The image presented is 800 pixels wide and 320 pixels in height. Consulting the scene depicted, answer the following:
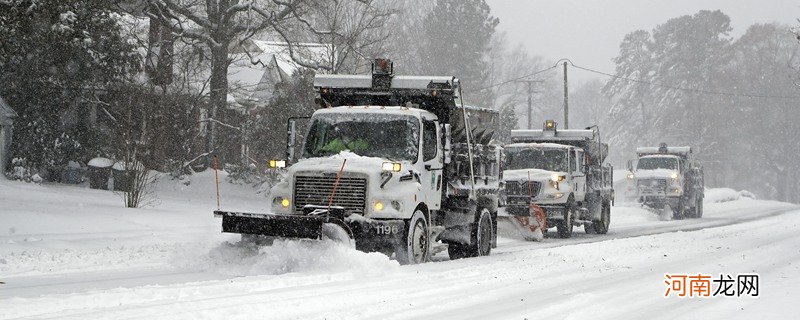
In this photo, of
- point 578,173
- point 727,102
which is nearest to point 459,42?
point 727,102

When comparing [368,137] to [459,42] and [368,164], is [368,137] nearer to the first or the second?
[368,164]

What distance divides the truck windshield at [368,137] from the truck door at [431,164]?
0.24 meters

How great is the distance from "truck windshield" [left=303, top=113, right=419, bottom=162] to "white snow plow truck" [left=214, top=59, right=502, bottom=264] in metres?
0.02

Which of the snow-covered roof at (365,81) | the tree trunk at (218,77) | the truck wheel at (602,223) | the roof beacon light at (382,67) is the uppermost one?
the tree trunk at (218,77)

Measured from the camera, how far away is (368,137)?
47.6 ft

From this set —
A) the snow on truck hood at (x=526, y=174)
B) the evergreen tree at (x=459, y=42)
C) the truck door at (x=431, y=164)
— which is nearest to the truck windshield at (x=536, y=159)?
the snow on truck hood at (x=526, y=174)

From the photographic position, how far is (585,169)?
84.9ft

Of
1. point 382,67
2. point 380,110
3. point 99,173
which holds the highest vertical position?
point 382,67

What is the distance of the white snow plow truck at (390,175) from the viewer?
43.5 feet

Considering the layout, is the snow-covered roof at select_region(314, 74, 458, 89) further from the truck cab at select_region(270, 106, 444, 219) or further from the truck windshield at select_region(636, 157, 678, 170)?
the truck windshield at select_region(636, 157, 678, 170)

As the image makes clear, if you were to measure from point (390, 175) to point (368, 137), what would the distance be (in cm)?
113

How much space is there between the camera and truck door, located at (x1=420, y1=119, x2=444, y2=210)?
577 inches

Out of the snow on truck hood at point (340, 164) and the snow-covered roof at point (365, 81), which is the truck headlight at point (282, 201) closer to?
the snow on truck hood at point (340, 164)

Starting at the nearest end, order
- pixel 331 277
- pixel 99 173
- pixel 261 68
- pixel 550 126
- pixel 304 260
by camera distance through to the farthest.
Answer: pixel 331 277 < pixel 304 260 < pixel 550 126 < pixel 99 173 < pixel 261 68
